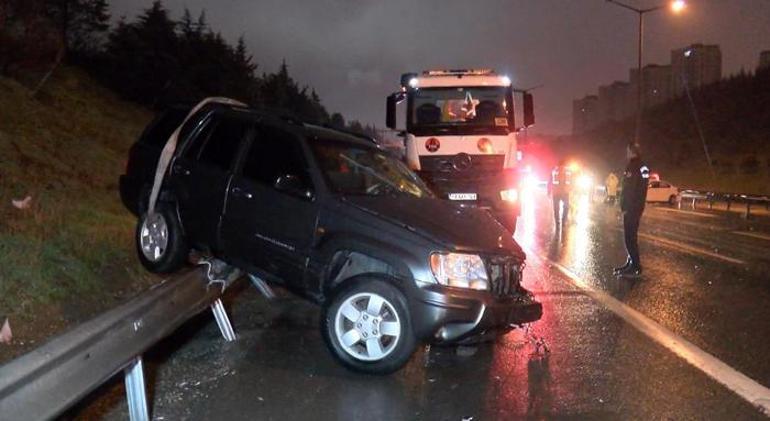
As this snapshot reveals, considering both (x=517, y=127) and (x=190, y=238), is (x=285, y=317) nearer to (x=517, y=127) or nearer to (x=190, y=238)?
(x=190, y=238)

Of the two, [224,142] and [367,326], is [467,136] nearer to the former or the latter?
[224,142]

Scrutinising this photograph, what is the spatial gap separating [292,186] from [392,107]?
Answer: 28.0 ft

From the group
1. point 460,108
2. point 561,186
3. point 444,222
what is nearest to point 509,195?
point 460,108

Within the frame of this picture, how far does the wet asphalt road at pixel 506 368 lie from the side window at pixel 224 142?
1572mm

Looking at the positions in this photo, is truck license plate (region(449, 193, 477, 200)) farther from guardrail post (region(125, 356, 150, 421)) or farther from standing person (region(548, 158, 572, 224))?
guardrail post (region(125, 356, 150, 421))

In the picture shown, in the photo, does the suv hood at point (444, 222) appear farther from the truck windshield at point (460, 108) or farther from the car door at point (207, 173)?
the truck windshield at point (460, 108)

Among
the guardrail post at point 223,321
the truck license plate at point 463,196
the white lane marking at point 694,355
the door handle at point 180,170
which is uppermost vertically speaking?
the door handle at point 180,170

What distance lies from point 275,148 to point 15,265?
2.57m

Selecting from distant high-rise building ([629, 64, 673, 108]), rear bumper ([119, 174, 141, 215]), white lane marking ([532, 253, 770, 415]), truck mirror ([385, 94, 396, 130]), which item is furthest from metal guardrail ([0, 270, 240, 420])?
distant high-rise building ([629, 64, 673, 108])

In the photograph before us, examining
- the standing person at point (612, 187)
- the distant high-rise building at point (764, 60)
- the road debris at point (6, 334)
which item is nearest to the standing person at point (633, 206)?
the road debris at point (6, 334)

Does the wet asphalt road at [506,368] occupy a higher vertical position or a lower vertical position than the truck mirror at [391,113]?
lower

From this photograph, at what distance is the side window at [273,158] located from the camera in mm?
6691

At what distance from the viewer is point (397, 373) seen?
5.93 metres

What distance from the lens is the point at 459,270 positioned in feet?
18.8
